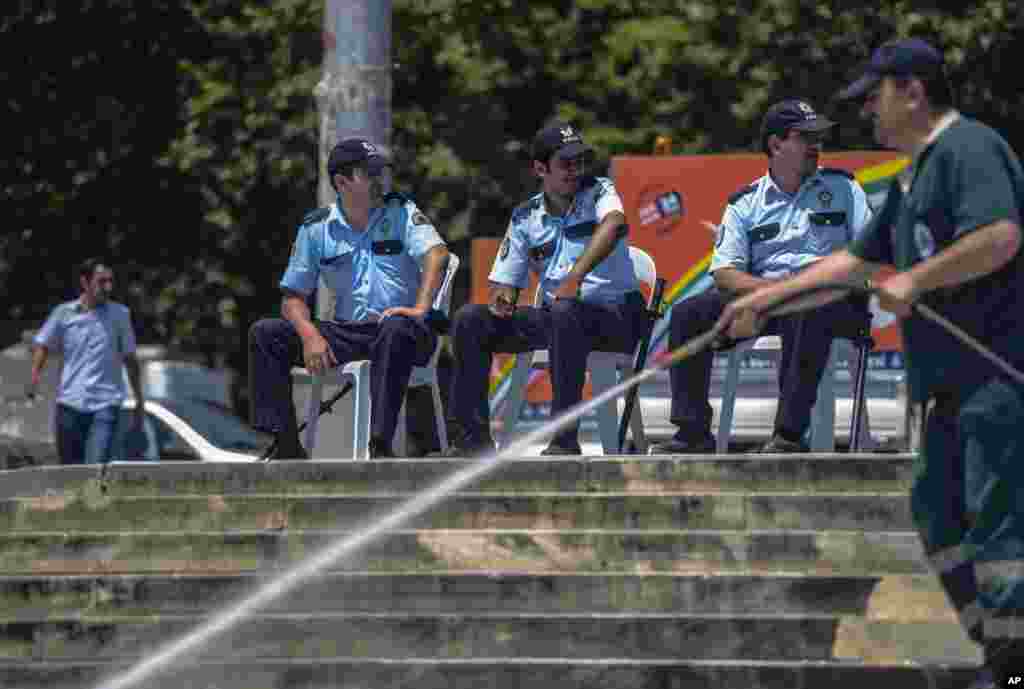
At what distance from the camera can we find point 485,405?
33.8 feet

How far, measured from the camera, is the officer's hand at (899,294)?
636cm

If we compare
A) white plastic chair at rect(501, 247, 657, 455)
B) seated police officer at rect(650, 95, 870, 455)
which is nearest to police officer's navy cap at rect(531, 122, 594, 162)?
white plastic chair at rect(501, 247, 657, 455)

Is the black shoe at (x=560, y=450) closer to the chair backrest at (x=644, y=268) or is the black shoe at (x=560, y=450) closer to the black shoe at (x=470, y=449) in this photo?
the black shoe at (x=470, y=449)

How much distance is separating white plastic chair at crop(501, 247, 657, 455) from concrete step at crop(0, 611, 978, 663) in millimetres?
2611

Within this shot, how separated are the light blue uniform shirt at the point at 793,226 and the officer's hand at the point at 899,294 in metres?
3.74

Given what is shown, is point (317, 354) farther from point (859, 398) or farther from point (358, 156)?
point (859, 398)

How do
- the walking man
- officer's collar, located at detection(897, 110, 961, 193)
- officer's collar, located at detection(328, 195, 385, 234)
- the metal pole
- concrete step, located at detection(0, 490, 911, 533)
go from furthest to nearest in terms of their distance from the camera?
the metal pole, officer's collar, located at detection(328, 195, 385, 234), concrete step, located at detection(0, 490, 911, 533), officer's collar, located at detection(897, 110, 961, 193), the walking man

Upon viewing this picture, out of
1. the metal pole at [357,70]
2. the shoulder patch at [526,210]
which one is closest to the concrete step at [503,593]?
the shoulder patch at [526,210]

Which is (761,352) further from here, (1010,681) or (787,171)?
(1010,681)

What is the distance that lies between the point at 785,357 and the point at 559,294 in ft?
3.29

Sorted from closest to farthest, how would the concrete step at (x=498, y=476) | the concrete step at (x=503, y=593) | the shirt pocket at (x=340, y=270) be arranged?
1. the concrete step at (x=503, y=593)
2. the concrete step at (x=498, y=476)
3. the shirt pocket at (x=340, y=270)

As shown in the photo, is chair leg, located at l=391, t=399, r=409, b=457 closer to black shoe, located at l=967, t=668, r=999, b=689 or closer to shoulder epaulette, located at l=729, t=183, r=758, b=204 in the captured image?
shoulder epaulette, located at l=729, t=183, r=758, b=204

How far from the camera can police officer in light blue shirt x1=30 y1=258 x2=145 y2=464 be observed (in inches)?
584

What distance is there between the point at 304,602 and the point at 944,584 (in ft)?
7.86
